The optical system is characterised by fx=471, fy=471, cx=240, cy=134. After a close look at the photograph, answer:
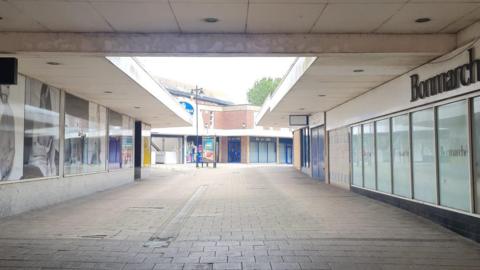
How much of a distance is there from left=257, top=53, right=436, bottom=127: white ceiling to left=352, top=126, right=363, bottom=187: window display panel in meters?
1.22

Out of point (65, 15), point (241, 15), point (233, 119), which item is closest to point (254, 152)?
point (233, 119)

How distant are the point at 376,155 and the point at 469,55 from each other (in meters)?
5.91

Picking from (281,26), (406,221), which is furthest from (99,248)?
(406,221)

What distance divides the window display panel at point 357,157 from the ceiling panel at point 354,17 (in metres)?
7.81

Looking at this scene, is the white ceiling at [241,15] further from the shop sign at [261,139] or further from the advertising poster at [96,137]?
the shop sign at [261,139]

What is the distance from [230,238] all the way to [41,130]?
6549mm

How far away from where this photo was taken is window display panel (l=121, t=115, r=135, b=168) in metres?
21.8

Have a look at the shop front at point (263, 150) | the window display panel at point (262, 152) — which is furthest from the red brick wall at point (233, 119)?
the window display panel at point (262, 152)

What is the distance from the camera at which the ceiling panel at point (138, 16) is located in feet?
21.3

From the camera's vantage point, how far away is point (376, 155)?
1331 centimetres

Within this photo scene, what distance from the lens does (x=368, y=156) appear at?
14133 mm

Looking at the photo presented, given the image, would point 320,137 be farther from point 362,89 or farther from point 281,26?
point 281,26

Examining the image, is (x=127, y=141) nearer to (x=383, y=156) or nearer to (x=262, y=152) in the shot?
(x=383, y=156)

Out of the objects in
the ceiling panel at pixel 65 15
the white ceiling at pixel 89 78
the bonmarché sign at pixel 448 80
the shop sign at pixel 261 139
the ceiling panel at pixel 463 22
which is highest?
the ceiling panel at pixel 65 15
